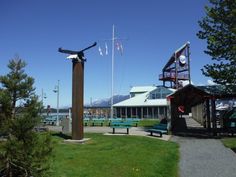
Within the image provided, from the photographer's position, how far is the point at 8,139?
6.32 m

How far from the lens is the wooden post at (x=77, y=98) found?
16.4 meters

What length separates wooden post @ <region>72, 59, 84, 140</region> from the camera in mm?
16422

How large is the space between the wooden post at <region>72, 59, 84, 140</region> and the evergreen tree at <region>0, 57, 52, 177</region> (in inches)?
374

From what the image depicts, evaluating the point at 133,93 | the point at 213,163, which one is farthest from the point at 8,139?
the point at 133,93

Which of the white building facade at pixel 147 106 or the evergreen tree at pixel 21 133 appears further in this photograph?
the white building facade at pixel 147 106

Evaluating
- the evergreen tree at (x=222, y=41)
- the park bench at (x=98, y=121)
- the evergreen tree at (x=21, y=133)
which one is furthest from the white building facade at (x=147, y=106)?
the evergreen tree at (x=21, y=133)

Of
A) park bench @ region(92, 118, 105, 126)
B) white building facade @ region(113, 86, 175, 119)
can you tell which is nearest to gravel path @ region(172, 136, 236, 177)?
park bench @ region(92, 118, 105, 126)

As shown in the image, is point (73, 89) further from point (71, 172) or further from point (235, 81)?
point (235, 81)

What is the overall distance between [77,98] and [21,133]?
33.7ft

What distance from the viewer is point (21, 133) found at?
20.7 ft

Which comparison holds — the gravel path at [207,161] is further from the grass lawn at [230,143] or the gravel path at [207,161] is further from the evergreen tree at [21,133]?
the evergreen tree at [21,133]

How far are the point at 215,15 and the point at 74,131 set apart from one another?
459 inches

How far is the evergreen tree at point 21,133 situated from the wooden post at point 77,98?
9490mm

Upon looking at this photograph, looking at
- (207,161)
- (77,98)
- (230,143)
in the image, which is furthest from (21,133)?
(230,143)
